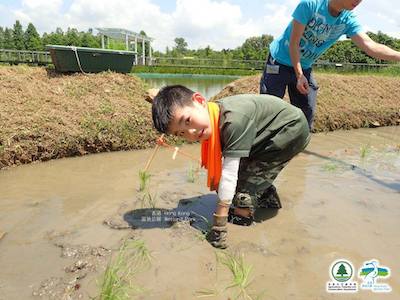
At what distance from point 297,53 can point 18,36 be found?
50.2 metres

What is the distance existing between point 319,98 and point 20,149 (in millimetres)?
5133

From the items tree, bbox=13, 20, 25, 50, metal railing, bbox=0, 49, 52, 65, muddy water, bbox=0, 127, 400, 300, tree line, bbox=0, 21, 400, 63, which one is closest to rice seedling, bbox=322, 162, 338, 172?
muddy water, bbox=0, 127, 400, 300

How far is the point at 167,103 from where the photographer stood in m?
2.19

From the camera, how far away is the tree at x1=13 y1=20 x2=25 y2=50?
45812 millimetres

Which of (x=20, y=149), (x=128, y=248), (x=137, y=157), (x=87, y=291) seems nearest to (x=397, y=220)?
(x=128, y=248)

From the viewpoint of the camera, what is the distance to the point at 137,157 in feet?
14.5

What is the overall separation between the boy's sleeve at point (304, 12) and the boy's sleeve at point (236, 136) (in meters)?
1.24

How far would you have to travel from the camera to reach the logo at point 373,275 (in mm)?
1904

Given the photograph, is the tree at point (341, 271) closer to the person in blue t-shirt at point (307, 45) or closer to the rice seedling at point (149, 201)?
the rice seedling at point (149, 201)

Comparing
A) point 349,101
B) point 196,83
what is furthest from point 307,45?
point 196,83

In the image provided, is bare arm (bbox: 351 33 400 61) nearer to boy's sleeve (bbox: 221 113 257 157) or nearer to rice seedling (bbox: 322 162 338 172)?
rice seedling (bbox: 322 162 338 172)

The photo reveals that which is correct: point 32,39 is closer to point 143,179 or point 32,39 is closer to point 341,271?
point 143,179

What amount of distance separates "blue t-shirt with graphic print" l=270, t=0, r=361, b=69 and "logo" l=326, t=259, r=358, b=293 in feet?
6.17

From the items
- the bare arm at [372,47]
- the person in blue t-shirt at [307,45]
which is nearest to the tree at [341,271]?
the person in blue t-shirt at [307,45]
